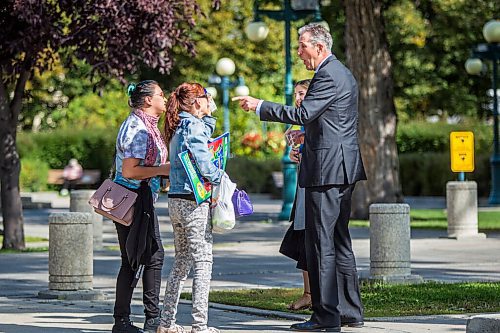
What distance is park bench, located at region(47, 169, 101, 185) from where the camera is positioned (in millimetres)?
39719

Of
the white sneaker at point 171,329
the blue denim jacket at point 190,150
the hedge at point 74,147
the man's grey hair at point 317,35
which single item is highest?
the hedge at point 74,147

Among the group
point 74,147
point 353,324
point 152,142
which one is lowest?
point 353,324

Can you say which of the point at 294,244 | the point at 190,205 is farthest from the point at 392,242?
the point at 190,205

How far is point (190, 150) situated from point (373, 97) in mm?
14589

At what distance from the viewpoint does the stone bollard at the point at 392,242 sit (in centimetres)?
1184

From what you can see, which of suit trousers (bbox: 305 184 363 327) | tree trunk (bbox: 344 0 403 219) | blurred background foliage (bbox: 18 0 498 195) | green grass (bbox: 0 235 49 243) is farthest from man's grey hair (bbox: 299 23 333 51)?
blurred background foliage (bbox: 18 0 498 195)

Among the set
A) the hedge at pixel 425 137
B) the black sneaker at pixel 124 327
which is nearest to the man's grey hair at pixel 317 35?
the black sneaker at pixel 124 327

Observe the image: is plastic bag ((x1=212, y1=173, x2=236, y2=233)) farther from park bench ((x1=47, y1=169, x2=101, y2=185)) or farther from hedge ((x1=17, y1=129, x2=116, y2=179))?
hedge ((x1=17, y1=129, x2=116, y2=179))

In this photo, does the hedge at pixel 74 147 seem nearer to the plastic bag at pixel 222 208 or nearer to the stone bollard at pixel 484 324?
the plastic bag at pixel 222 208

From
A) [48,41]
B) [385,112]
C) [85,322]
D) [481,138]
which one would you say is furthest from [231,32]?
[85,322]

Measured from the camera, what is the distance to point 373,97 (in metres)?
22.5

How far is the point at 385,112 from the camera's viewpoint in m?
22.6

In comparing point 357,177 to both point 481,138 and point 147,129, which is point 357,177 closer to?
point 147,129

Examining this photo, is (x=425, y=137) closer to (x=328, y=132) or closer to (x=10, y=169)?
(x=10, y=169)
